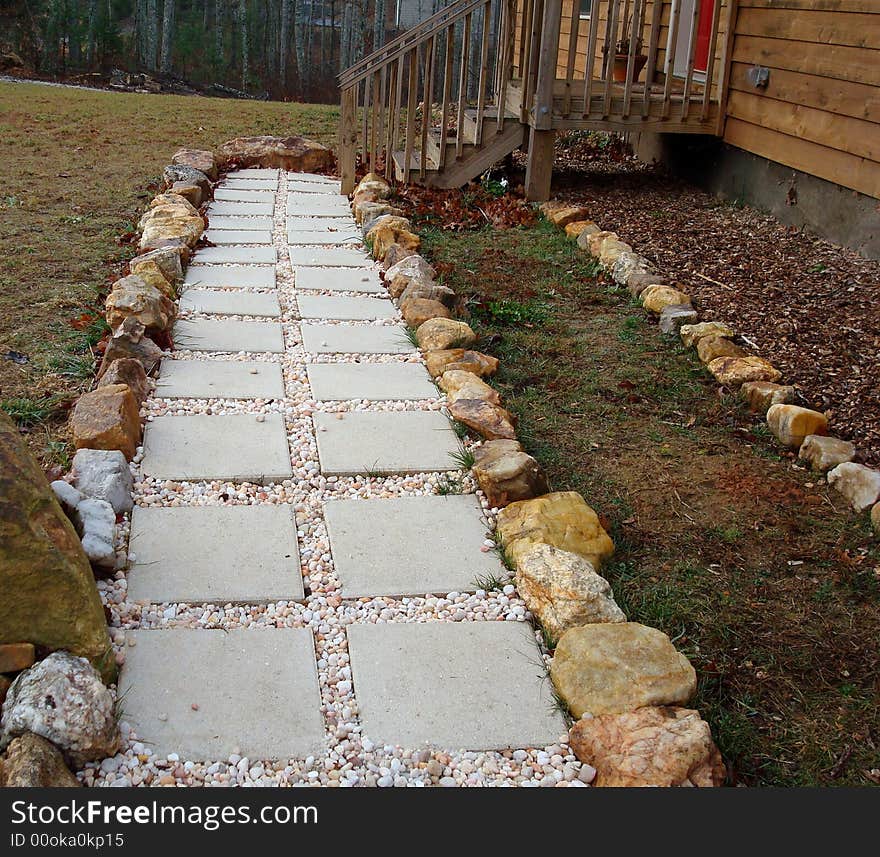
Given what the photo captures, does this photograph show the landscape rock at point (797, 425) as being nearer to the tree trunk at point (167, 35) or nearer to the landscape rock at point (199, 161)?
the landscape rock at point (199, 161)

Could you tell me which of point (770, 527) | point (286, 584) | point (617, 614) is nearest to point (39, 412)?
point (286, 584)

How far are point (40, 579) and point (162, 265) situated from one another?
138 inches

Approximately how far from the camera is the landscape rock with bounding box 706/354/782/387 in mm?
4457

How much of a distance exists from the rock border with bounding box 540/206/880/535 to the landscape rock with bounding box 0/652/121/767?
257cm

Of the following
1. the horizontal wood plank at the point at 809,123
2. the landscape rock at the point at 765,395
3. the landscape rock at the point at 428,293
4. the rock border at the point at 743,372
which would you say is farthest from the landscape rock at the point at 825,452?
the horizontal wood plank at the point at 809,123

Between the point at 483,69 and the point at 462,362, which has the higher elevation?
the point at 483,69

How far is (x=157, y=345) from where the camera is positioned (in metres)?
4.57

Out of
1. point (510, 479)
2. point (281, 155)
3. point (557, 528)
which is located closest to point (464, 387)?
A: point (510, 479)

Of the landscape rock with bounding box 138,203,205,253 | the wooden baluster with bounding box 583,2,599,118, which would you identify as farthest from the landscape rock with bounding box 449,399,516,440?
the wooden baluster with bounding box 583,2,599,118

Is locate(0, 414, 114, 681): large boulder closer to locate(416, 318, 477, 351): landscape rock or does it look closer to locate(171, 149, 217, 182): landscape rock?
locate(416, 318, 477, 351): landscape rock

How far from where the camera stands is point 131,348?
4.30 m

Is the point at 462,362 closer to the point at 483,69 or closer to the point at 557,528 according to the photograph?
the point at 557,528

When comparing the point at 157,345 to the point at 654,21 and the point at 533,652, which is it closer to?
the point at 533,652

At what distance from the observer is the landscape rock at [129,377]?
13.0 feet
